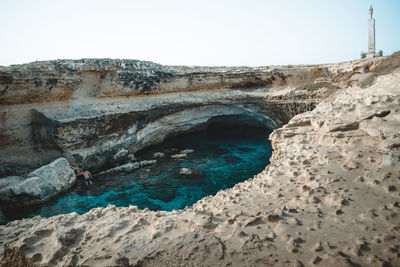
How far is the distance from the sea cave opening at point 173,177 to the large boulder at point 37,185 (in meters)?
0.29

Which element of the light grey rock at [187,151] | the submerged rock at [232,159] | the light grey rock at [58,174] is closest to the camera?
the light grey rock at [58,174]

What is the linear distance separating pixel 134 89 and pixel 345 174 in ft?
39.1

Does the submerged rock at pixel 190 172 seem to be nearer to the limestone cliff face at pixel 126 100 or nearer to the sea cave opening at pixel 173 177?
the sea cave opening at pixel 173 177

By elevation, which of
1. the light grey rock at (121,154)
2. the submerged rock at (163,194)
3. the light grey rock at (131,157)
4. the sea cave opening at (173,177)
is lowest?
the submerged rock at (163,194)

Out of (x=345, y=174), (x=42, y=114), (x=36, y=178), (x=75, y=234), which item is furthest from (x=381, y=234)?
(x=42, y=114)

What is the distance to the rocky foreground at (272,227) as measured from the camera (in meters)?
2.29

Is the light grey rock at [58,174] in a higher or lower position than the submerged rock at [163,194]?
higher

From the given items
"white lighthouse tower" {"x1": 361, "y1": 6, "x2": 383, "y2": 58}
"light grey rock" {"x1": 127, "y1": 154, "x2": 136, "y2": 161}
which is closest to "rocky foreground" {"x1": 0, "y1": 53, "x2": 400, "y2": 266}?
"light grey rock" {"x1": 127, "y1": 154, "x2": 136, "y2": 161}

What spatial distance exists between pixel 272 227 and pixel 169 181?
24.6 feet

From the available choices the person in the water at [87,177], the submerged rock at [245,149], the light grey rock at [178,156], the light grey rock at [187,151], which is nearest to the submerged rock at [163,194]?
the person in the water at [87,177]

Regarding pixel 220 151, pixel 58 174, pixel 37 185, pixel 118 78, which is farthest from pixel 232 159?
pixel 37 185

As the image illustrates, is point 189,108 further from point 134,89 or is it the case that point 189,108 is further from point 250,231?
point 250,231

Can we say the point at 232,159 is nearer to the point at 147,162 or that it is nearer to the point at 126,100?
the point at 147,162

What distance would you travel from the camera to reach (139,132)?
1333cm
